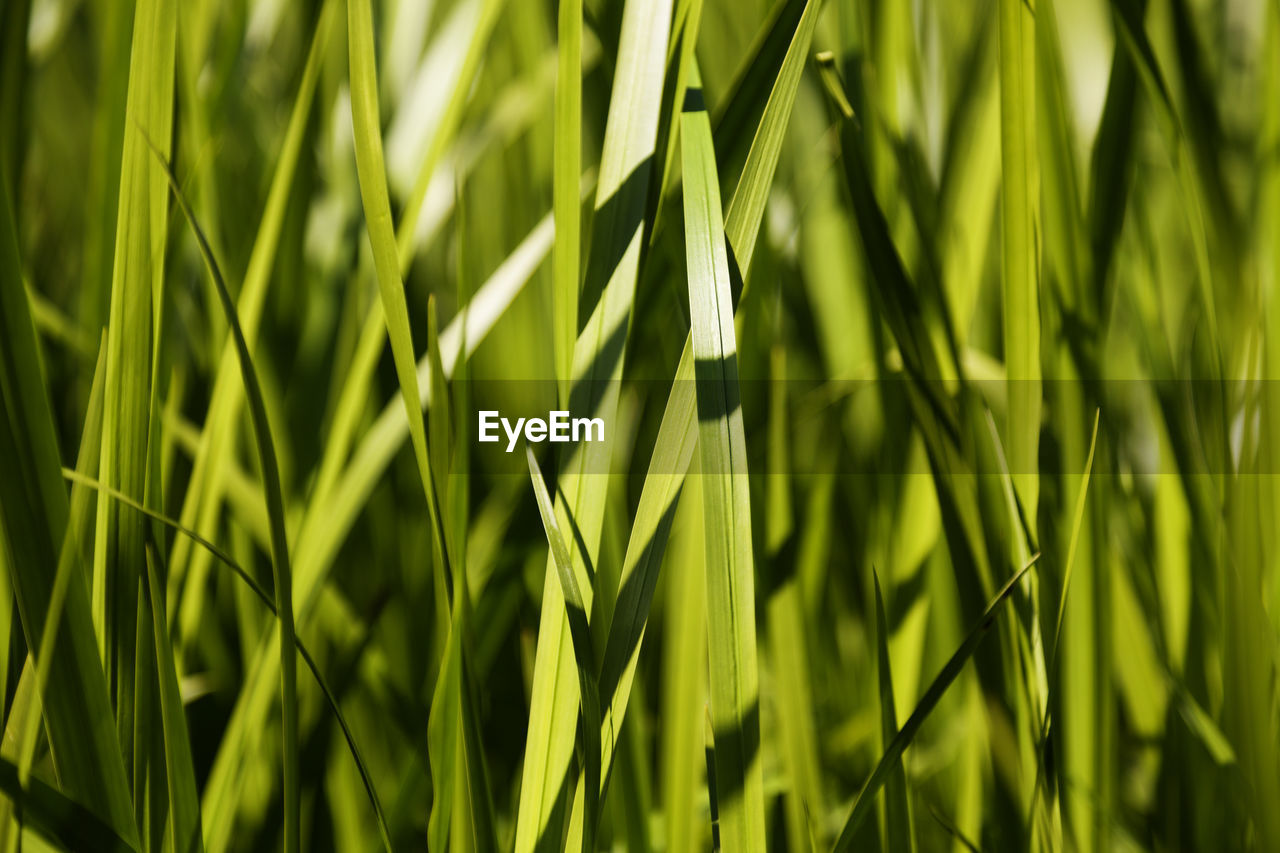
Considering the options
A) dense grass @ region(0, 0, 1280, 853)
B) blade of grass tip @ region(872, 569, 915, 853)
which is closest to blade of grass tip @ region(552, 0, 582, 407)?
dense grass @ region(0, 0, 1280, 853)

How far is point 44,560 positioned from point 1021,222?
0.27 m

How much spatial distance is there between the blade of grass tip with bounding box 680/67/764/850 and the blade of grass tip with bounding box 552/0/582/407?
38 millimetres

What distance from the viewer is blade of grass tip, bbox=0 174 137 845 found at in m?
0.18

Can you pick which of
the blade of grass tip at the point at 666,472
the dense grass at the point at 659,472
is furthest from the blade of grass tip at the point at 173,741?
the blade of grass tip at the point at 666,472

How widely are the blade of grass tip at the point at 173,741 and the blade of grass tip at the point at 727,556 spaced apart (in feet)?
0.46

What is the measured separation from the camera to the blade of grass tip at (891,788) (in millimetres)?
221

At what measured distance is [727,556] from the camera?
18cm

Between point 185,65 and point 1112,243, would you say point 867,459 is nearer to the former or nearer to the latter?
point 1112,243

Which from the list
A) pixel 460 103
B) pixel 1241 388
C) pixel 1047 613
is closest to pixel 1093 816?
pixel 1047 613

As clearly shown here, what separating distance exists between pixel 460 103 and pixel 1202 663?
1.13 ft

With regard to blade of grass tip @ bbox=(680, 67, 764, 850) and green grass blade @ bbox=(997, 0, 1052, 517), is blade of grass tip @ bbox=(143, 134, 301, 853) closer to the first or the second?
blade of grass tip @ bbox=(680, 67, 764, 850)

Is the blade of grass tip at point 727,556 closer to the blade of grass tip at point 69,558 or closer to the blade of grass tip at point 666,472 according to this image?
the blade of grass tip at point 666,472

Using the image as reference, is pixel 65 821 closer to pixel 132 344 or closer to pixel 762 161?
pixel 132 344

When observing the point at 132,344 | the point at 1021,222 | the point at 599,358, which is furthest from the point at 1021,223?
the point at 132,344
